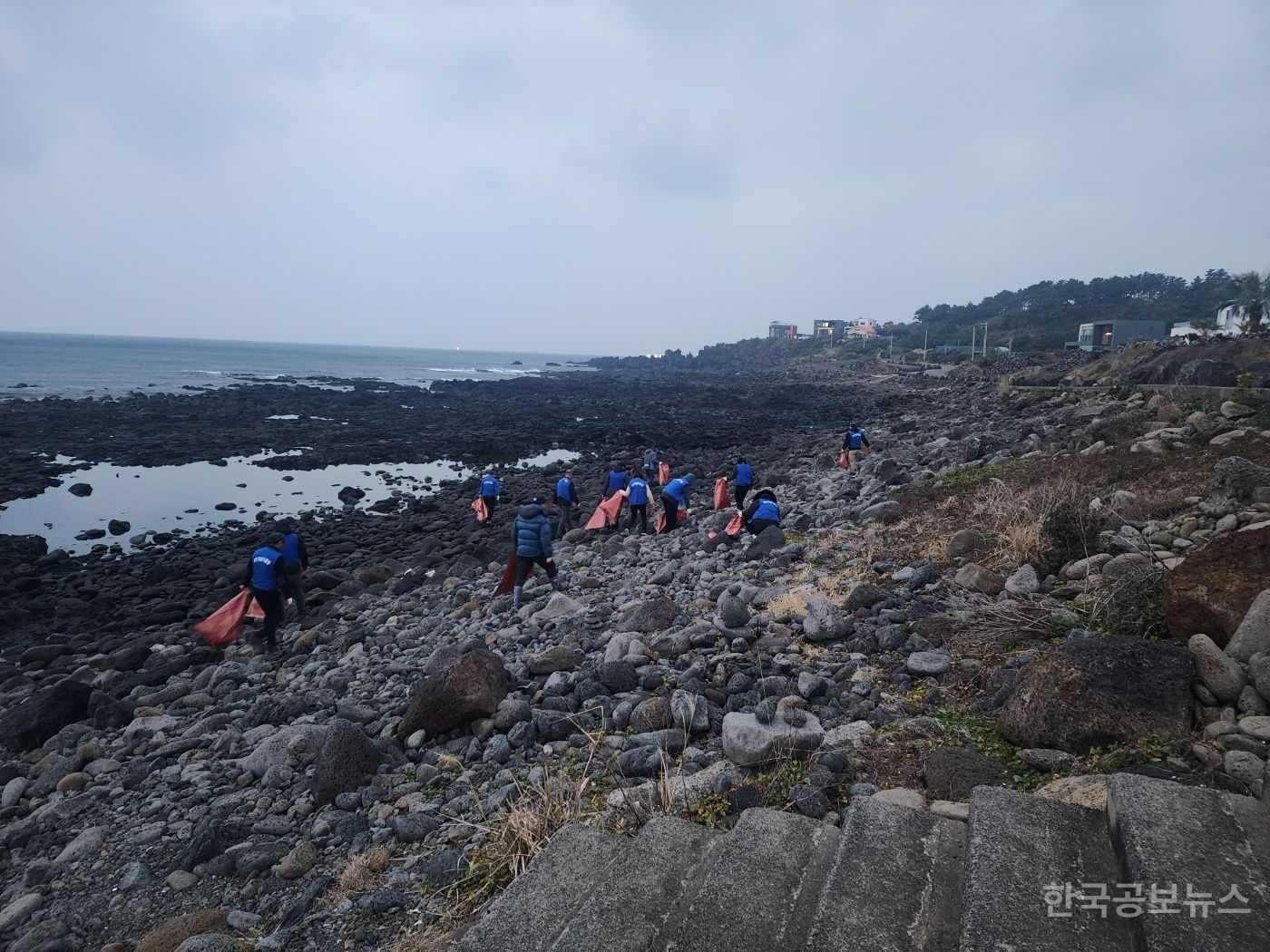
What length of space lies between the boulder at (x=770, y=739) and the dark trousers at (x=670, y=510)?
911 cm

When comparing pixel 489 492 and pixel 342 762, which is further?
pixel 489 492

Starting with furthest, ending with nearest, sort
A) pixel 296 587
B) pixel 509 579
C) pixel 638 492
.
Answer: pixel 638 492 → pixel 296 587 → pixel 509 579

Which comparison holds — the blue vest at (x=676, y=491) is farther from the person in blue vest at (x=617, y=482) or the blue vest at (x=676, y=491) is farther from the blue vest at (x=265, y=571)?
the blue vest at (x=265, y=571)

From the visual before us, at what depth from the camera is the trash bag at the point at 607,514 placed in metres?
13.9

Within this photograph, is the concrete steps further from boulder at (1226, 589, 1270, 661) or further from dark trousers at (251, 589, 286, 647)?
dark trousers at (251, 589, 286, 647)

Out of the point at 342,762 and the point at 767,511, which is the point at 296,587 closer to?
the point at 342,762

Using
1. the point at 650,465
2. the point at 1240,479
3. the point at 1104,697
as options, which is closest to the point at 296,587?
the point at 1104,697

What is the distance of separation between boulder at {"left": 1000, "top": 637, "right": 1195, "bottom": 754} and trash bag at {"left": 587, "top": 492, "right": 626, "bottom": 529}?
1050 cm

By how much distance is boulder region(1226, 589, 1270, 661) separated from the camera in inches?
139

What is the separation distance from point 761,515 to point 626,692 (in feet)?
18.2

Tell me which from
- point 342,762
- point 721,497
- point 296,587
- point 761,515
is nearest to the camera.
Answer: point 342,762

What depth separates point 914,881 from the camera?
2424 millimetres

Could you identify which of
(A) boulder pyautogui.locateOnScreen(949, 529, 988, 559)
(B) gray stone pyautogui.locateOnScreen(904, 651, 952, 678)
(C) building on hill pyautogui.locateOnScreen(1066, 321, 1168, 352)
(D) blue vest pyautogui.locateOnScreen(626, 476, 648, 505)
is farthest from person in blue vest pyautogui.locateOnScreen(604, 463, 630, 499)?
(C) building on hill pyautogui.locateOnScreen(1066, 321, 1168, 352)

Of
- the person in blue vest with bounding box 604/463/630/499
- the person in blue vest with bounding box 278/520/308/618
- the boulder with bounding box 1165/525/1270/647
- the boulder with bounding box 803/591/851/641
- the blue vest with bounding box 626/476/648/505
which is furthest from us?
the person in blue vest with bounding box 604/463/630/499
